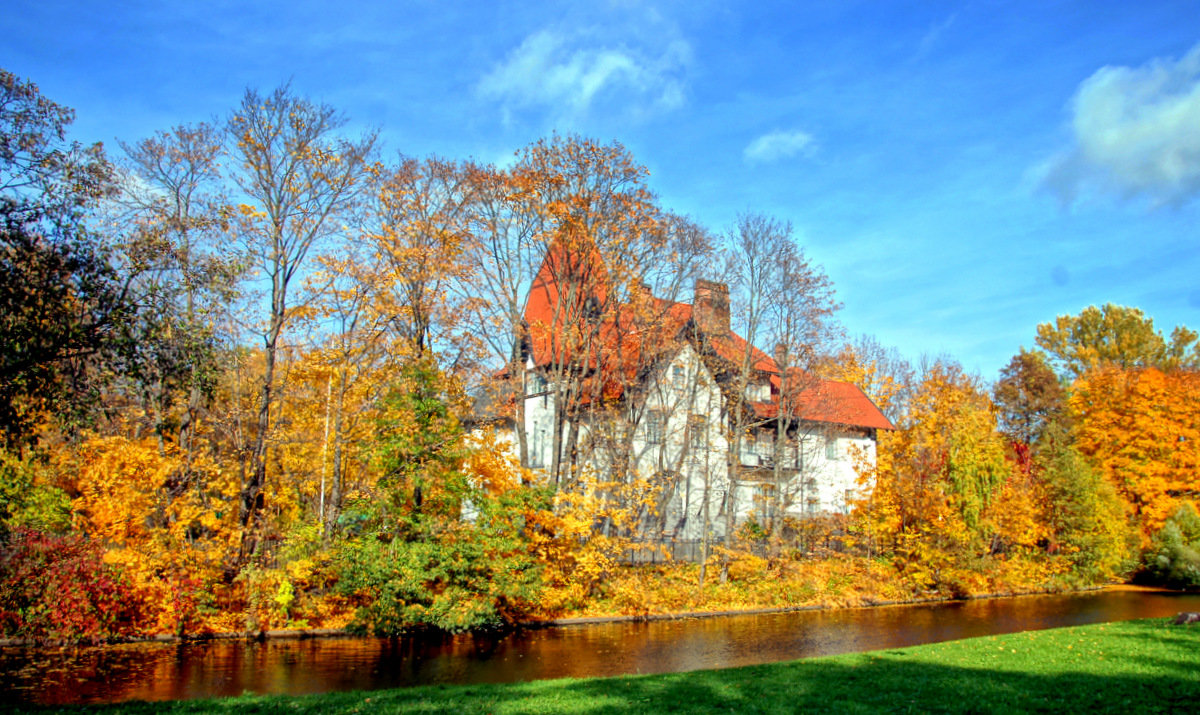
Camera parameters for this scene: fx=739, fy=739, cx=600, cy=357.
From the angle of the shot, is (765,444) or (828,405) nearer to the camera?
(828,405)

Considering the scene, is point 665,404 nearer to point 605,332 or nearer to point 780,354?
point 605,332

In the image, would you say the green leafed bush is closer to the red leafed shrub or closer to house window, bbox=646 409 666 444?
house window, bbox=646 409 666 444

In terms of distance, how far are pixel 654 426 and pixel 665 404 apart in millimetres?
2382

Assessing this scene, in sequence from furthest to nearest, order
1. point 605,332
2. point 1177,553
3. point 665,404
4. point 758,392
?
1. point 758,392
2. point 1177,553
3. point 665,404
4. point 605,332

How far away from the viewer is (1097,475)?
3694cm

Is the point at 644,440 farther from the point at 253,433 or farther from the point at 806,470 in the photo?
the point at 253,433

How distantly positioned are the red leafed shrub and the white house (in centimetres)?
1347

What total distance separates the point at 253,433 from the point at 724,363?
19.2m

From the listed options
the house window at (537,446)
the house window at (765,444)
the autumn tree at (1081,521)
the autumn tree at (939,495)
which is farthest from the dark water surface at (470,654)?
the house window at (765,444)

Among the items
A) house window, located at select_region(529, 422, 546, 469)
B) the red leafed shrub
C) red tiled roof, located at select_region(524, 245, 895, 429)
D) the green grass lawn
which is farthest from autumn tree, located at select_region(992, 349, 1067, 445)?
the red leafed shrub

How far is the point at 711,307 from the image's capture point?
106ft

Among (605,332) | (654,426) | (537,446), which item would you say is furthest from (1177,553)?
(537,446)

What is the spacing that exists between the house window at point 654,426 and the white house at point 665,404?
0.19ft

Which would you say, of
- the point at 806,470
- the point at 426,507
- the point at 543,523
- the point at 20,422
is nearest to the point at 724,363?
the point at 806,470
